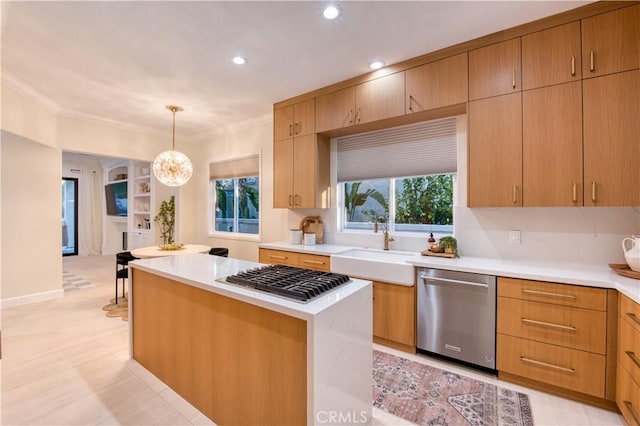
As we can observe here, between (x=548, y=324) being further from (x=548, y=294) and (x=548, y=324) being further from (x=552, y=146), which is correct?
(x=552, y=146)

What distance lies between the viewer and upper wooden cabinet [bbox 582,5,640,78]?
191 cm

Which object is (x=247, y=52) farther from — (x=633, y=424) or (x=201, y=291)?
(x=633, y=424)

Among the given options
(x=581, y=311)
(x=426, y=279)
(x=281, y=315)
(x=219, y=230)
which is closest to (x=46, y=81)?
(x=219, y=230)

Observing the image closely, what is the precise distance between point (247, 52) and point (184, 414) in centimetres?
286

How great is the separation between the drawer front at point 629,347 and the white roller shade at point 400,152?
1.66 meters

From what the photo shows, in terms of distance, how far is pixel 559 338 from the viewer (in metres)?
1.95

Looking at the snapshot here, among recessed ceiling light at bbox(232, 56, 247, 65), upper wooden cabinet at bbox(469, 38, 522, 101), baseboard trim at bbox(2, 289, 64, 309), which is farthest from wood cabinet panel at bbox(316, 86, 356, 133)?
baseboard trim at bbox(2, 289, 64, 309)

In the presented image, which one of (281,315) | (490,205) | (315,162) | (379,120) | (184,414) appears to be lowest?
(184,414)

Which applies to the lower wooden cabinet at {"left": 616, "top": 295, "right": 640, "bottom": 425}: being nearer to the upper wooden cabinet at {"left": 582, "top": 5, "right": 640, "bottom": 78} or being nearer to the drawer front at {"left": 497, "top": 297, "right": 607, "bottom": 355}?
the drawer front at {"left": 497, "top": 297, "right": 607, "bottom": 355}

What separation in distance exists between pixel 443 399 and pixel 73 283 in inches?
232

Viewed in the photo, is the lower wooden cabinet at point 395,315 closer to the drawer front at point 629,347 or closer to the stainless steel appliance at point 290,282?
the stainless steel appliance at point 290,282

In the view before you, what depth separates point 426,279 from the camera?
2439 mm

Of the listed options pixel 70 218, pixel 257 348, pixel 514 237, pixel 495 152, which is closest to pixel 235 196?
pixel 257 348

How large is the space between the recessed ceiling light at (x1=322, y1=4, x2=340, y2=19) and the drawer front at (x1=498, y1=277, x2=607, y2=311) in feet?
7.50
